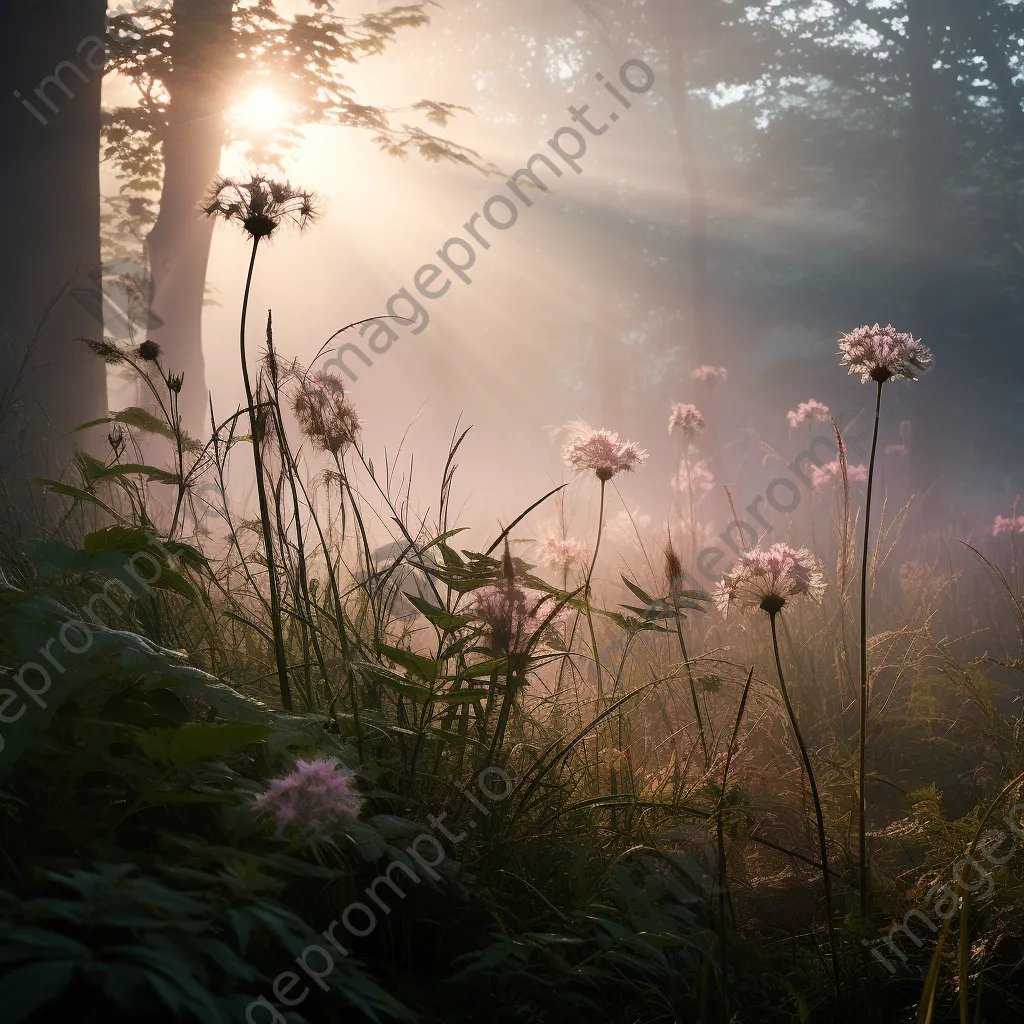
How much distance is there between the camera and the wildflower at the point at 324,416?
235cm

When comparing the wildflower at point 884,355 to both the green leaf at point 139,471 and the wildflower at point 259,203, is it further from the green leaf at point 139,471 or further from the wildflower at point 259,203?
the green leaf at point 139,471

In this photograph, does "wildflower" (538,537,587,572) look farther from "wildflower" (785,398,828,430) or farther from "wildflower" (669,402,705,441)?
"wildflower" (785,398,828,430)

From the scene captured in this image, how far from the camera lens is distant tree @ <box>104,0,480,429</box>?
30.6 feet

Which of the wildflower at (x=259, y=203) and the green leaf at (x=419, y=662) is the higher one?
the wildflower at (x=259, y=203)

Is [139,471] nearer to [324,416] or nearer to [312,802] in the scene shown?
[324,416]

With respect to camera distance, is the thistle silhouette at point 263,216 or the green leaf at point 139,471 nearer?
the thistle silhouette at point 263,216

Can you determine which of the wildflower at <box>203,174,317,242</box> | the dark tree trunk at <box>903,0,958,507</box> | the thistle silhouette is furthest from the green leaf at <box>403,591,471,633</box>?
the dark tree trunk at <box>903,0,958,507</box>

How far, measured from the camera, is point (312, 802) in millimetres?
1133

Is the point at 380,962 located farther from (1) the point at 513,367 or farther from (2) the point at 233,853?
(1) the point at 513,367

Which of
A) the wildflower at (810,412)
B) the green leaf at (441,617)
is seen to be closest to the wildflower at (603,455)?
the green leaf at (441,617)

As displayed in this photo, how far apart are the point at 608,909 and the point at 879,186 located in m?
23.2

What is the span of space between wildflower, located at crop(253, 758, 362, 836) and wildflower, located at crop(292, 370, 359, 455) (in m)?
1.33

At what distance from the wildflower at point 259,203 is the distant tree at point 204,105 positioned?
27.4 ft

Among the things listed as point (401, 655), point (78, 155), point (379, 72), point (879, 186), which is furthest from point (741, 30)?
point (401, 655)
